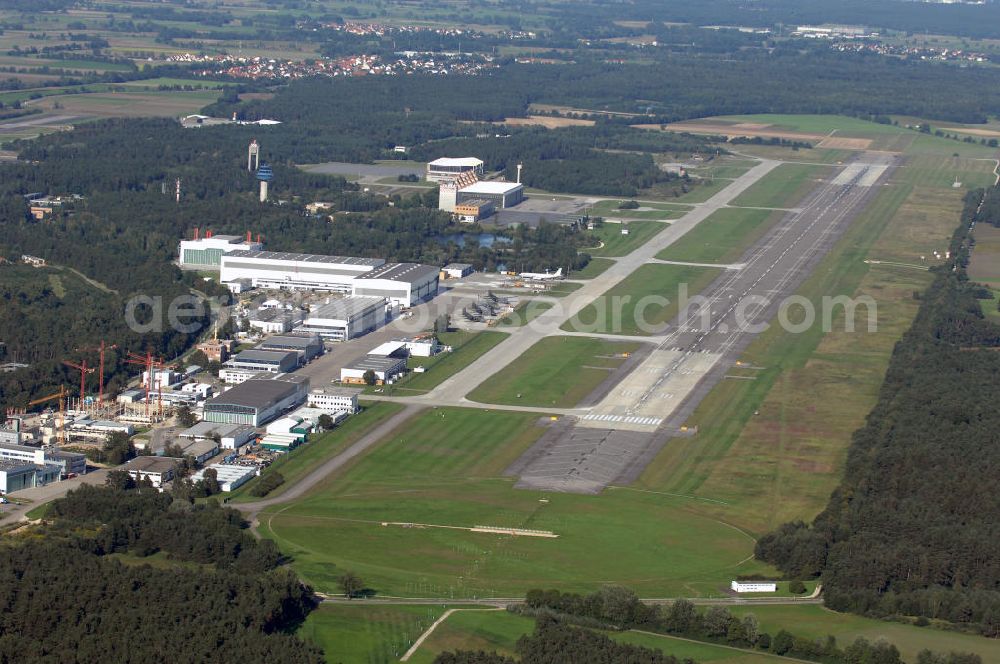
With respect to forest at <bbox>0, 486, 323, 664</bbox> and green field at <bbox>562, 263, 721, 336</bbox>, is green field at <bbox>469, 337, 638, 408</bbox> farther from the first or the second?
forest at <bbox>0, 486, 323, 664</bbox>

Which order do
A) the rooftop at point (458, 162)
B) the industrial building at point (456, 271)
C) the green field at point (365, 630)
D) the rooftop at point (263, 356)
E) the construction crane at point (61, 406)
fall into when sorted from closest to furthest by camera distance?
the green field at point (365, 630) → the construction crane at point (61, 406) → the rooftop at point (263, 356) → the industrial building at point (456, 271) → the rooftop at point (458, 162)

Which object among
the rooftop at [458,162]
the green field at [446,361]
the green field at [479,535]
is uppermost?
the rooftop at [458,162]

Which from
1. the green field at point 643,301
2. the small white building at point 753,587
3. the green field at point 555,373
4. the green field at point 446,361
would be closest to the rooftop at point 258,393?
the green field at point 446,361

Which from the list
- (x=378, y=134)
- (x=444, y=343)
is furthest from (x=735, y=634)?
(x=378, y=134)

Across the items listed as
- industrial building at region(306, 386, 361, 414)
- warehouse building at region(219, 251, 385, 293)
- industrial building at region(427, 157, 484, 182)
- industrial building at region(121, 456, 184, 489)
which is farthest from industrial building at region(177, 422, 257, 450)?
industrial building at region(427, 157, 484, 182)

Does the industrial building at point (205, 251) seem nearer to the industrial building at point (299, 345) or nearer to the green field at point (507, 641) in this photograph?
the industrial building at point (299, 345)

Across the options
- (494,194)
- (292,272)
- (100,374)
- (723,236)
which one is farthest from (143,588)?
(494,194)
